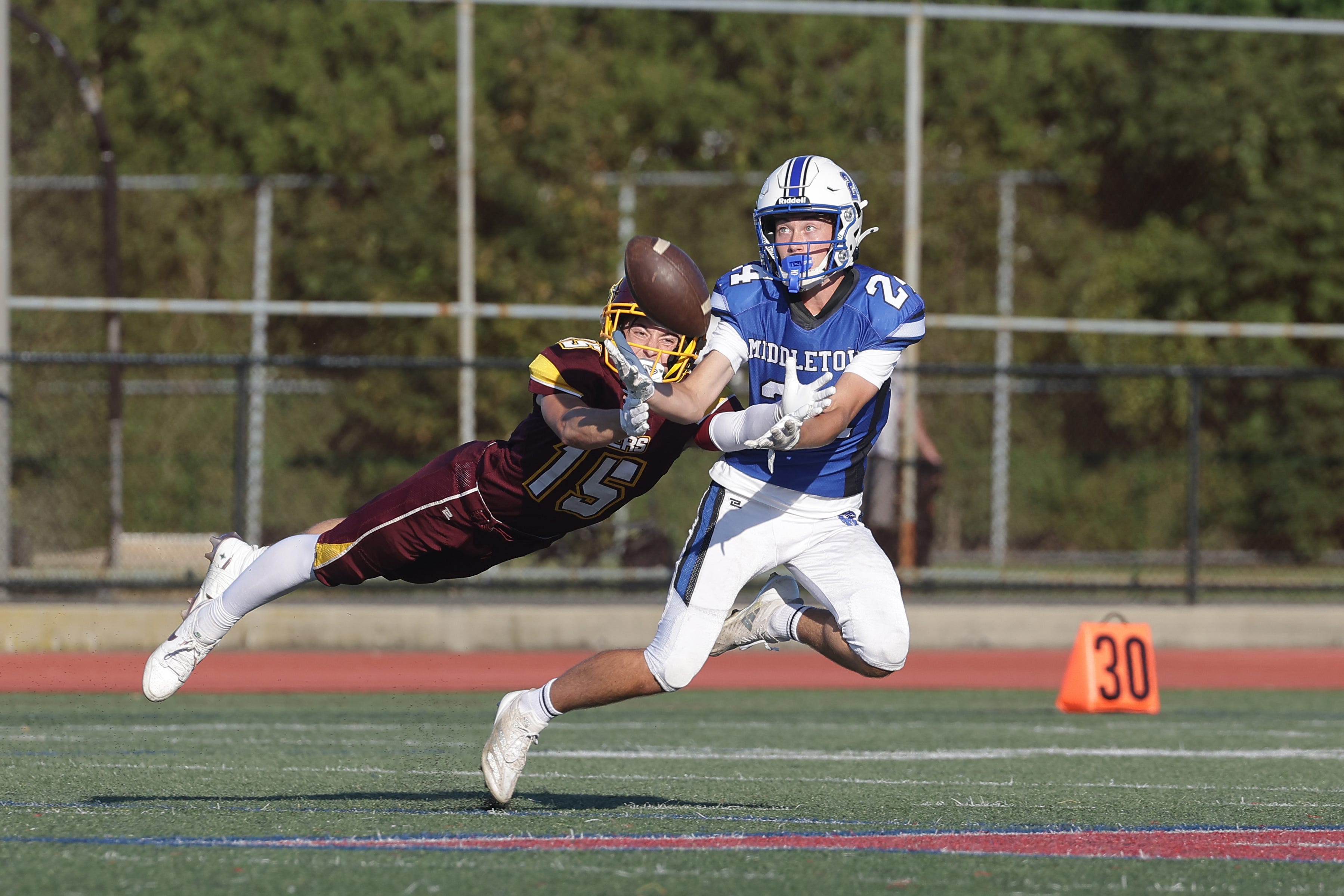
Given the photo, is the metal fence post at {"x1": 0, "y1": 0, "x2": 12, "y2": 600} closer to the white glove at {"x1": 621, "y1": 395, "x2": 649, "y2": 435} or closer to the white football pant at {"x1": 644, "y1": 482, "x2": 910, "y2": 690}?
the white football pant at {"x1": 644, "y1": 482, "x2": 910, "y2": 690}

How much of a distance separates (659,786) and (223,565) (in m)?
1.74

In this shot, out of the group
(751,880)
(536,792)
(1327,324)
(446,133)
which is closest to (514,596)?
(446,133)

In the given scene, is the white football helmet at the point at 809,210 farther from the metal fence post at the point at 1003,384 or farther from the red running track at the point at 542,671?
the metal fence post at the point at 1003,384

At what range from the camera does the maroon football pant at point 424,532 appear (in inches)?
223

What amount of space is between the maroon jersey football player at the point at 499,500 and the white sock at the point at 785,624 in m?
0.61

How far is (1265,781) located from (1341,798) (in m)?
0.53

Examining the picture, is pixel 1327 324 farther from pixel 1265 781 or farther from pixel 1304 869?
pixel 1304 869

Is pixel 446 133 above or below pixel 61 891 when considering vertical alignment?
above

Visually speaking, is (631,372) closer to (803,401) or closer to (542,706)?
(803,401)

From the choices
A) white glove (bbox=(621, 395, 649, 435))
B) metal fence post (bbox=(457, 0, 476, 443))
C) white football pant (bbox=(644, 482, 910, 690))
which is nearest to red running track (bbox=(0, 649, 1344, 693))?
metal fence post (bbox=(457, 0, 476, 443))

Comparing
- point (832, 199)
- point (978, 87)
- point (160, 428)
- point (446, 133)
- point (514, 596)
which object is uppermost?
point (978, 87)

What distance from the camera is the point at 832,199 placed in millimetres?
5453

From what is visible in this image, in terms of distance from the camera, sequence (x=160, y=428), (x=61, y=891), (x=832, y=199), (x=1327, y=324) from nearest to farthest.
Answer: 1. (x=61, y=891)
2. (x=832, y=199)
3. (x=160, y=428)
4. (x=1327, y=324)

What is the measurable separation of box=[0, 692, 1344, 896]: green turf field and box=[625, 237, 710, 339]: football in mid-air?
1.49 m
